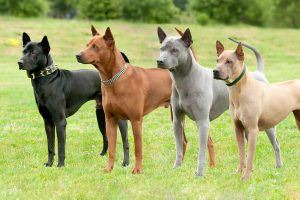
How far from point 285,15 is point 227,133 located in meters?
51.9

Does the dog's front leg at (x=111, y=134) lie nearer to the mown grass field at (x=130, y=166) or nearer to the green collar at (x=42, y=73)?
the mown grass field at (x=130, y=166)

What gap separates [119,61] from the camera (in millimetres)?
8211

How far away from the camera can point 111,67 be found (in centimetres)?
814

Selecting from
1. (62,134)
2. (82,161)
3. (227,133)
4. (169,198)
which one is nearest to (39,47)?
(62,134)

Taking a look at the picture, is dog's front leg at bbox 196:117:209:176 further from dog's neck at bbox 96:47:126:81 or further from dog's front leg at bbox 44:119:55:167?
dog's front leg at bbox 44:119:55:167

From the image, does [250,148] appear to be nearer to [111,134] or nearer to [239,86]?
[239,86]

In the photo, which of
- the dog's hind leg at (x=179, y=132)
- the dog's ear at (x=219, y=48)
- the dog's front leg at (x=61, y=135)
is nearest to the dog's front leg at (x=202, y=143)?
the dog's hind leg at (x=179, y=132)

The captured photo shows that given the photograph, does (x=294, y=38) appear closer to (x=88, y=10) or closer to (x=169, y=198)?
(x=88, y=10)

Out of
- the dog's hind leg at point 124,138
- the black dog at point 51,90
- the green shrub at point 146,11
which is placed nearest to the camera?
the black dog at point 51,90

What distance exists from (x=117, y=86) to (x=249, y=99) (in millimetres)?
1878

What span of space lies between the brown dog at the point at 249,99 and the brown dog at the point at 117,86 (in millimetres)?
1306

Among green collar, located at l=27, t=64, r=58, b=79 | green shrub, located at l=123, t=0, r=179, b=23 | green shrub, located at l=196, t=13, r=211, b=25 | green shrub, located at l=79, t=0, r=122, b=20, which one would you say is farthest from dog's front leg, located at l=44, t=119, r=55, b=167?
green shrub, located at l=196, t=13, r=211, b=25

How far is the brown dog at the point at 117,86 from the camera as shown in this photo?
26.2ft

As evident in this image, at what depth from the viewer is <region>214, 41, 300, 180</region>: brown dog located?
24.7 ft
